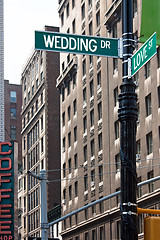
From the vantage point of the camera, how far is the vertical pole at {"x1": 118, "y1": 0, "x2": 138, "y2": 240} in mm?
10914

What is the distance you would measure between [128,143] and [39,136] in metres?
90.2

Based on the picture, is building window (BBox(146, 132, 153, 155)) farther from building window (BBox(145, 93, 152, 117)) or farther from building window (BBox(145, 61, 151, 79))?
building window (BBox(145, 61, 151, 79))

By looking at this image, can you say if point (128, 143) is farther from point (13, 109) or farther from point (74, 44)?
point (13, 109)

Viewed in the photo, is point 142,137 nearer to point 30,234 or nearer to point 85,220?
point 85,220

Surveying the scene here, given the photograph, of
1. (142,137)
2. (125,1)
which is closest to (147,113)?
(142,137)

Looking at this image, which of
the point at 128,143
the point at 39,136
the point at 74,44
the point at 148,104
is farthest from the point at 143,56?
the point at 39,136

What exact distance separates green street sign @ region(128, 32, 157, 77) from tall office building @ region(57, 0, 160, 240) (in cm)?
4371

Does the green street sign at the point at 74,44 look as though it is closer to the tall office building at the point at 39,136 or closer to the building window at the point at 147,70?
the building window at the point at 147,70

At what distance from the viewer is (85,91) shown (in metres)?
78.0

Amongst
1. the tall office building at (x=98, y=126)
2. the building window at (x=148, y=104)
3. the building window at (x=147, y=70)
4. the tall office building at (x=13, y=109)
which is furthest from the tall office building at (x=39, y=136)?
the building window at (x=147, y=70)

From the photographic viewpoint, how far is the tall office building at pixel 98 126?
5759cm

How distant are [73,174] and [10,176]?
4154 centimetres

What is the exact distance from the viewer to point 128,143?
11281 mm

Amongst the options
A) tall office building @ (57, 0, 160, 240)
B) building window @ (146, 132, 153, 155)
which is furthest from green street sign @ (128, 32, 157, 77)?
building window @ (146, 132, 153, 155)
